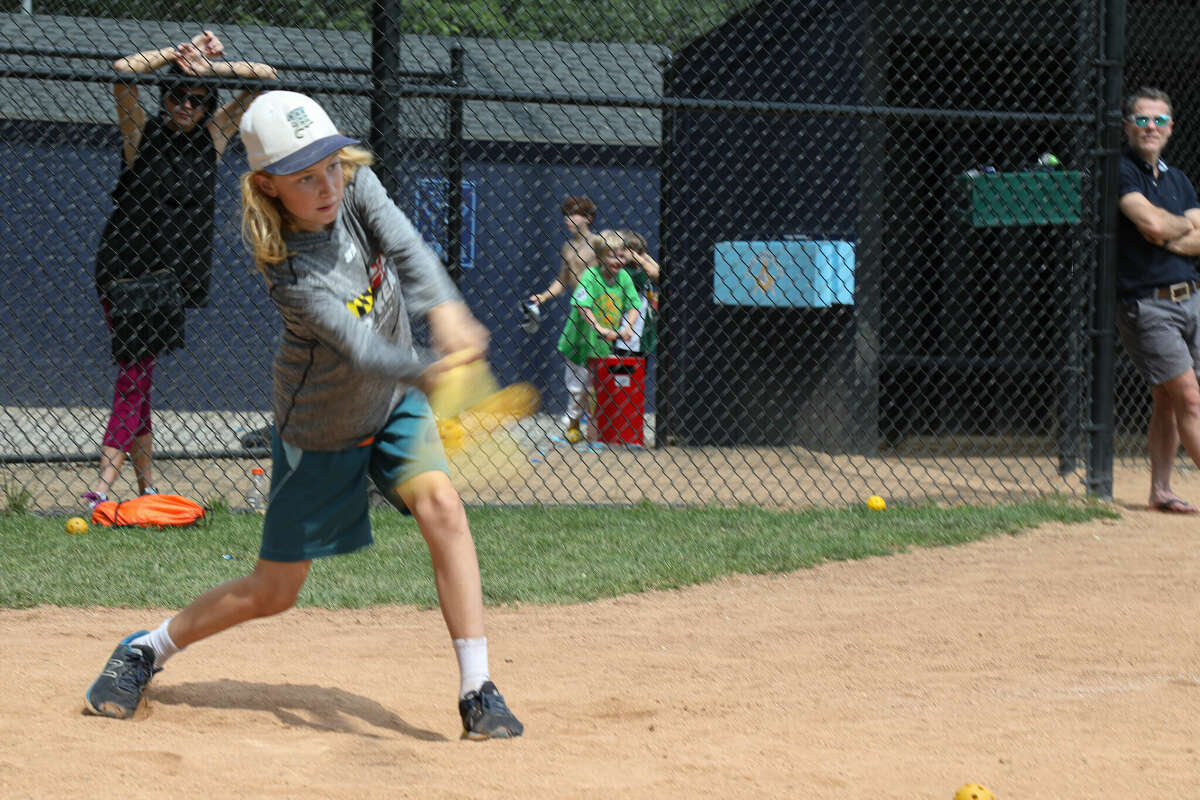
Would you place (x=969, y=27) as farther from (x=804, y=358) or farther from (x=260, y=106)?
(x=260, y=106)

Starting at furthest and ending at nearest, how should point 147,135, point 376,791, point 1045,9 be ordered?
1. point 1045,9
2. point 147,135
3. point 376,791

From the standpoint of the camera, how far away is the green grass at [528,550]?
5141 mm

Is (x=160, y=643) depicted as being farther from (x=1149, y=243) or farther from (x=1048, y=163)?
(x=1048, y=163)

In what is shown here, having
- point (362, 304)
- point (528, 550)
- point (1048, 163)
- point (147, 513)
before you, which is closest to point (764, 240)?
point (1048, 163)

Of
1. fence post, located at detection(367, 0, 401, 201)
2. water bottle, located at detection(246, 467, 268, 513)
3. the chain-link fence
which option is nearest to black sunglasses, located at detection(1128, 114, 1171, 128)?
the chain-link fence

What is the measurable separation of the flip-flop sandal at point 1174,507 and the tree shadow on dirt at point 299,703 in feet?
16.1

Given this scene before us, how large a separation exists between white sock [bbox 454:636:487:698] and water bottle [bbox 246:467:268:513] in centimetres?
342

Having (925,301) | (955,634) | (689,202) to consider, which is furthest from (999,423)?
(955,634)

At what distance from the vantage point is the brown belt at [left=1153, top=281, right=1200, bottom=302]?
7094 mm

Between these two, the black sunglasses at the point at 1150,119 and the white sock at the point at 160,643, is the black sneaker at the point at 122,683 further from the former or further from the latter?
the black sunglasses at the point at 1150,119

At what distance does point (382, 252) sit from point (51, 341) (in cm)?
921

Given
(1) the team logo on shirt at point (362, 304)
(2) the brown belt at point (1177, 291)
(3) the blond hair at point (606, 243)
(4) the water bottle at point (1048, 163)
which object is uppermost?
(1) the team logo on shirt at point (362, 304)

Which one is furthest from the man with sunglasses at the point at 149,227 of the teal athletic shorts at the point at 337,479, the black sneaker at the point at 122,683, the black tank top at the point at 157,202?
the teal athletic shorts at the point at 337,479

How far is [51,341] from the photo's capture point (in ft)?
38.1
